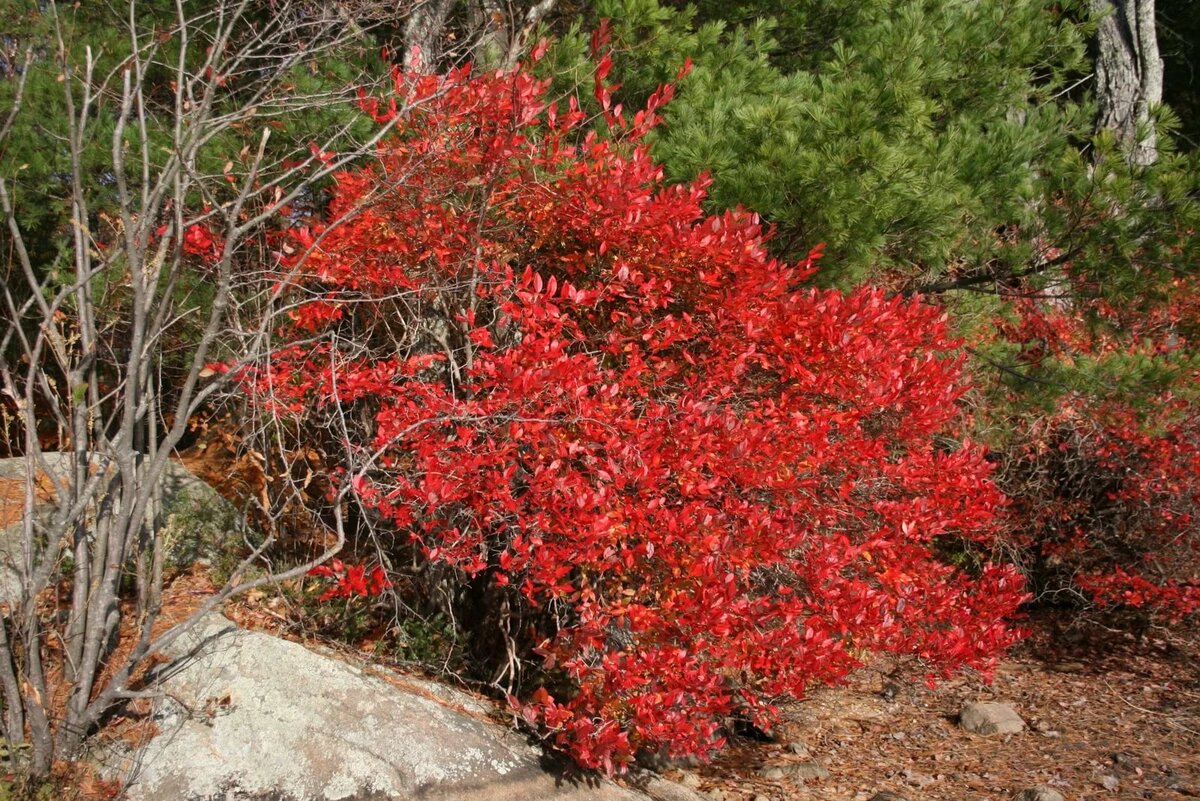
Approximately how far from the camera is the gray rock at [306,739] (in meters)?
3.28

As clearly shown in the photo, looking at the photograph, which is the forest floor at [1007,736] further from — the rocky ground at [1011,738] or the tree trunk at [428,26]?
the tree trunk at [428,26]

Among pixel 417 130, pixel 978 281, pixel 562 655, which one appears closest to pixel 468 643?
pixel 562 655

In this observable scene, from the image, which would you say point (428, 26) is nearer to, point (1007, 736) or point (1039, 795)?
point (1039, 795)

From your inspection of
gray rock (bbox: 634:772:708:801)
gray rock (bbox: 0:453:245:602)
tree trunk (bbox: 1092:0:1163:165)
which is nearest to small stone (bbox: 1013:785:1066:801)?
gray rock (bbox: 634:772:708:801)

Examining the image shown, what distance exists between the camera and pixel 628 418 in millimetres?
3607

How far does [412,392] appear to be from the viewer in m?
3.94

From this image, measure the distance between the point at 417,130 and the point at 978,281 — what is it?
4.06m

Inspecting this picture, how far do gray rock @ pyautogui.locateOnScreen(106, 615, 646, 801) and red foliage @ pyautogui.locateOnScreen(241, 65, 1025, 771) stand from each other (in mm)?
295

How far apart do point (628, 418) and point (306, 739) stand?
1.72 metres

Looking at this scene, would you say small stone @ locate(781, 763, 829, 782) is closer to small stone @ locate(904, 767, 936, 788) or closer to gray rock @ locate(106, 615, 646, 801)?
small stone @ locate(904, 767, 936, 788)

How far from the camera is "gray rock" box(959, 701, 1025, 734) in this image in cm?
603

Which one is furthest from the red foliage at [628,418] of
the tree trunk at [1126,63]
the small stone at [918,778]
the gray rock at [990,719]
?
the tree trunk at [1126,63]

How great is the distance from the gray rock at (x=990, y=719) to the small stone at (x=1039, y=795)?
1007 mm

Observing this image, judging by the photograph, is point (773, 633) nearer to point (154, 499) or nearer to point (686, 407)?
point (686, 407)
